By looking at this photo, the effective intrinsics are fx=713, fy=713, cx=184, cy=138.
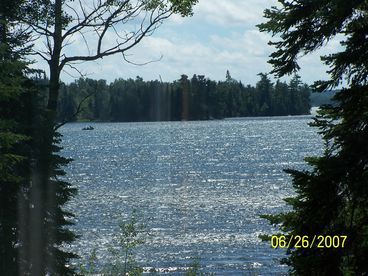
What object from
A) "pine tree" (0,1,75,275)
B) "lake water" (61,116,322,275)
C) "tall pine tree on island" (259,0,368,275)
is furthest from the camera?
"lake water" (61,116,322,275)

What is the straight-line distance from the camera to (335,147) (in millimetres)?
7273

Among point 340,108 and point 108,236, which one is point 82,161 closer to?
point 108,236

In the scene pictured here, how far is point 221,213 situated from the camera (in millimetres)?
51250

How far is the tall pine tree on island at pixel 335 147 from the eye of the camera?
262 inches

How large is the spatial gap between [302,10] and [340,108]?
3.51 feet

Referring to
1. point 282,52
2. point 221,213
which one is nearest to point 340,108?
point 282,52

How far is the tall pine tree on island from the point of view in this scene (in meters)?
6.64
